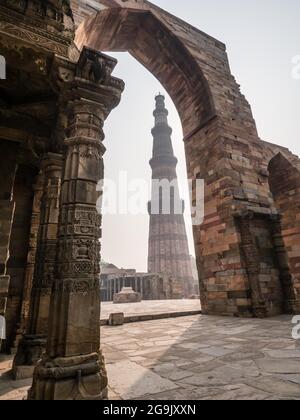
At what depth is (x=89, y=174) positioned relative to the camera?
88.0 inches

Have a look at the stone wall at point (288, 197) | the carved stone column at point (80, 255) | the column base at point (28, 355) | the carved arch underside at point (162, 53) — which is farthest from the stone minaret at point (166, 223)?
the carved stone column at point (80, 255)

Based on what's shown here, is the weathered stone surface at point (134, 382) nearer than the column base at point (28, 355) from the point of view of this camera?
Yes

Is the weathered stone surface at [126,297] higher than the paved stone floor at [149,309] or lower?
higher

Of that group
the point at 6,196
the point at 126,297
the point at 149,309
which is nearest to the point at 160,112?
the point at 126,297

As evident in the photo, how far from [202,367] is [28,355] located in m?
1.83

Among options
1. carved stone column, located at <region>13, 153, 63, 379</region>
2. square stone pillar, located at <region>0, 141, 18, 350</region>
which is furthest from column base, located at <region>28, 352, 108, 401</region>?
square stone pillar, located at <region>0, 141, 18, 350</region>

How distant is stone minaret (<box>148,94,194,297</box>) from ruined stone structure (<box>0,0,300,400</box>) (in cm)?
1661

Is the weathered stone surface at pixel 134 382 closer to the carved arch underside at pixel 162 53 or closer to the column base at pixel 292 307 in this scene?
the column base at pixel 292 307

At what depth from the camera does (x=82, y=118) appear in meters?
2.36

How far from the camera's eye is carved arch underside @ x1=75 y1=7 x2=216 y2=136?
25.6ft

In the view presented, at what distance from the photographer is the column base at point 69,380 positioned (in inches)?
65.5

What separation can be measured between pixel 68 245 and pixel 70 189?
1.58 feet
